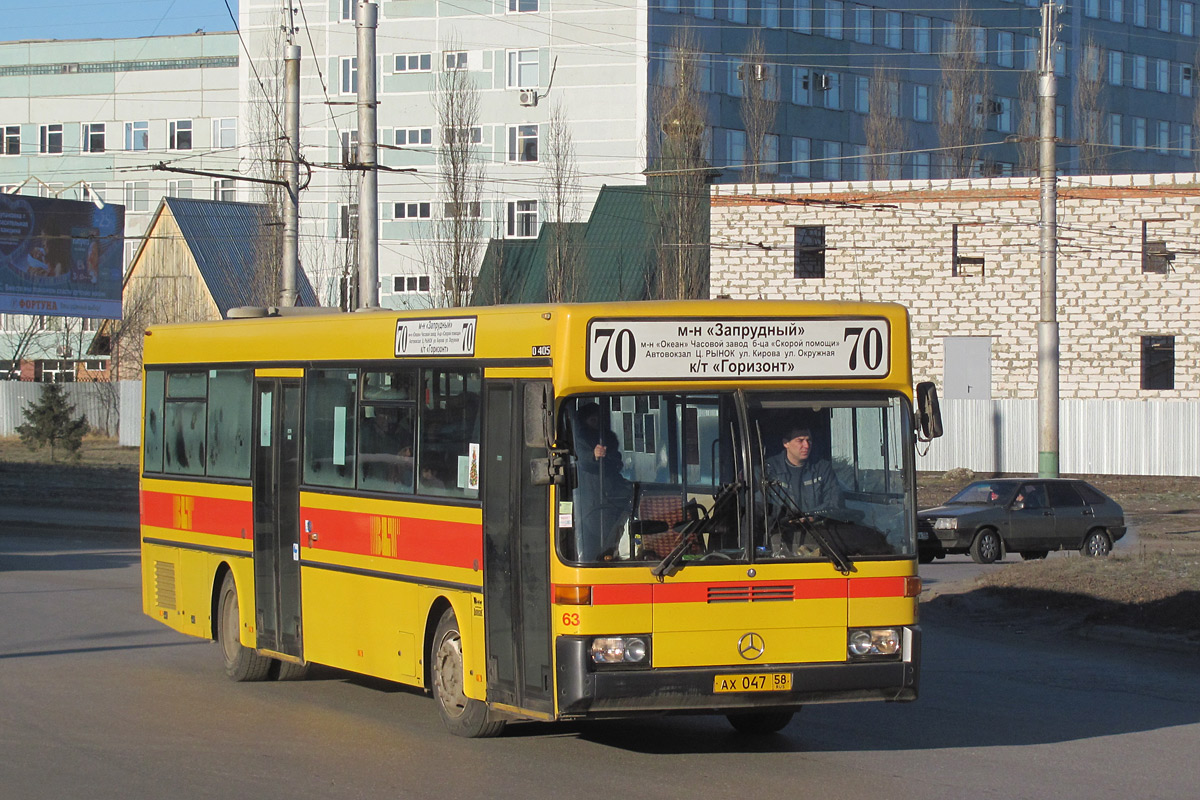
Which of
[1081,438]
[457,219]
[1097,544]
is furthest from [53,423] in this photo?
[1097,544]

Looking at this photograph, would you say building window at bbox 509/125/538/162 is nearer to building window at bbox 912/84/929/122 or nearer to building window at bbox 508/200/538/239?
building window at bbox 508/200/538/239

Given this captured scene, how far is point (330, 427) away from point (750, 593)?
12.8 ft

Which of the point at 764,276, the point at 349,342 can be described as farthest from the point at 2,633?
the point at 764,276

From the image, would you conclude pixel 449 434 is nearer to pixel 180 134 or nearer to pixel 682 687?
pixel 682 687

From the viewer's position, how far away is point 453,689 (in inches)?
379

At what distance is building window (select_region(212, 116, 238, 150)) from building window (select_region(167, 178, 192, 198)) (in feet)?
10.1

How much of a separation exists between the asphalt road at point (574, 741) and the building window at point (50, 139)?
73.7 meters

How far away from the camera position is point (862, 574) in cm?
862

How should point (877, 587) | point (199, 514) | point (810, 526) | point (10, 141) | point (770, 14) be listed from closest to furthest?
point (810, 526) < point (877, 587) < point (199, 514) < point (770, 14) < point (10, 141)

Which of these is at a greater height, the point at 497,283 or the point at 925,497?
the point at 497,283

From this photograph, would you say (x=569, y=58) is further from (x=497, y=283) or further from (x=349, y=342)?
(x=349, y=342)

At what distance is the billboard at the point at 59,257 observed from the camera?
158ft

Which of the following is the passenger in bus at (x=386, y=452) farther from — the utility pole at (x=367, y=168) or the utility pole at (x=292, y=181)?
the utility pole at (x=292, y=181)

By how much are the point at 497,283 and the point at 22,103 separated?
1573 inches
